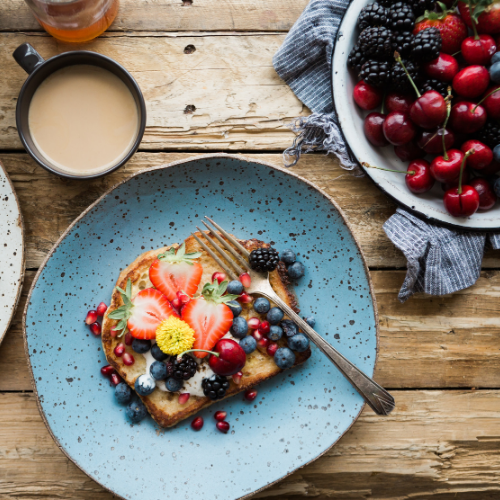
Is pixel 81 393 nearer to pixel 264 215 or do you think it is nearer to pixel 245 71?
pixel 264 215

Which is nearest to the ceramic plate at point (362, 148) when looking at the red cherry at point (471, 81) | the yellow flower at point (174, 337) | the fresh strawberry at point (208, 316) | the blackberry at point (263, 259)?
the red cherry at point (471, 81)

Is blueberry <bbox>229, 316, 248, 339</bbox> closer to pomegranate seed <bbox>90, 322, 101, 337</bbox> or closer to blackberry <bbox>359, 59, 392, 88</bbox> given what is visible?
pomegranate seed <bbox>90, 322, 101, 337</bbox>

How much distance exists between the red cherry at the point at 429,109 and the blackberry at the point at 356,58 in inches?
8.5

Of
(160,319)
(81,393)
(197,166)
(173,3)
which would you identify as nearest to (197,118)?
(197,166)

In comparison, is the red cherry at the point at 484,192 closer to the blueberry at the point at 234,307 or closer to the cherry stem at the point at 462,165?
the cherry stem at the point at 462,165

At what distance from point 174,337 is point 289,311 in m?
0.37

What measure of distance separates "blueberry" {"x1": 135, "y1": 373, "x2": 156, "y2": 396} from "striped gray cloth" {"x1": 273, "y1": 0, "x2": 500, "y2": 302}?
850mm

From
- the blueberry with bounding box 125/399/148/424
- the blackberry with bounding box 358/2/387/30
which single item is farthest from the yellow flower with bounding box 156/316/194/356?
the blackberry with bounding box 358/2/387/30

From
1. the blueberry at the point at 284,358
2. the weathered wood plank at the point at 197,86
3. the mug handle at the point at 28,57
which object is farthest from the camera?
the weathered wood plank at the point at 197,86

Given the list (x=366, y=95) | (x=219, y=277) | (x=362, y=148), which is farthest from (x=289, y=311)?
(x=366, y=95)

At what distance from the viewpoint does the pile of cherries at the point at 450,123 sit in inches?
52.9

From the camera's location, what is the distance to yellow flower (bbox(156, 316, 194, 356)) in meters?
1.31

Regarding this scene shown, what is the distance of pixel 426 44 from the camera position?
4.24 feet

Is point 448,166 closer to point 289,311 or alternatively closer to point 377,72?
point 377,72
